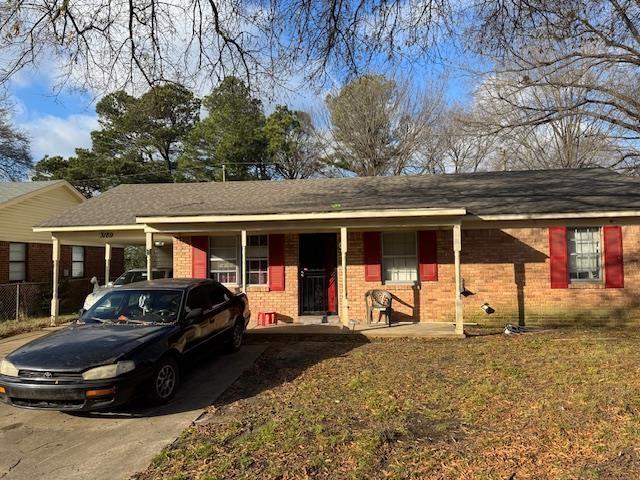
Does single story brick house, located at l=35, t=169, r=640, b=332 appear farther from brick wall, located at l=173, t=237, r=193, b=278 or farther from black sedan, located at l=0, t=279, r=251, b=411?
black sedan, located at l=0, t=279, r=251, b=411

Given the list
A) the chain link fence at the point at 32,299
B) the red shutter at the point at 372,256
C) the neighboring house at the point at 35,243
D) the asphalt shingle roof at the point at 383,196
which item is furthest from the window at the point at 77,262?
the red shutter at the point at 372,256

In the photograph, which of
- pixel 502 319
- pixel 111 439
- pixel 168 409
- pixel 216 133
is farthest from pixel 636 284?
pixel 216 133

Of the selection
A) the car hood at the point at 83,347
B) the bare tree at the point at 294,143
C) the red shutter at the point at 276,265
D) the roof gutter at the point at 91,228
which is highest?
Result: the bare tree at the point at 294,143

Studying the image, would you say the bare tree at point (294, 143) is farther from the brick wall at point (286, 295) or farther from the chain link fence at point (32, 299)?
the brick wall at point (286, 295)

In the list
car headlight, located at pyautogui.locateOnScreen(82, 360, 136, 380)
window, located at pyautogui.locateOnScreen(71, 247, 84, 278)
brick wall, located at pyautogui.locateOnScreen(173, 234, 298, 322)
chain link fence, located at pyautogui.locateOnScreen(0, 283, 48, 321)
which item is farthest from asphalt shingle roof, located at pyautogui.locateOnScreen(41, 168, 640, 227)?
car headlight, located at pyautogui.locateOnScreen(82, 360, 136, 380)

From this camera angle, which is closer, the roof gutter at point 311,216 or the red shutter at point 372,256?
the roof gutter at point 311,216

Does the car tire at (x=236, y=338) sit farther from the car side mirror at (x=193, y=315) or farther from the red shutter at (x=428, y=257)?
the red shutter at (x=428, y=257)

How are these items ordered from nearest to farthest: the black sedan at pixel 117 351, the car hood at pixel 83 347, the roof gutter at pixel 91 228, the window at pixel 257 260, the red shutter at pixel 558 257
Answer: the black sedan at pixel 117 351 < the car hood at pixel 83 347 < the red shutter at pixel 558 257 < the roof gutter at pixel 91 228 < the window at pixel 257 260

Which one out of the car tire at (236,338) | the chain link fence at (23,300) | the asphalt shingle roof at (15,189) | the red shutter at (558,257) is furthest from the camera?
the asphalt shingle roof at (15,189)

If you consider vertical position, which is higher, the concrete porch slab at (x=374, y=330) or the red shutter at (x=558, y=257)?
the red shutter at (x=558, y=257)

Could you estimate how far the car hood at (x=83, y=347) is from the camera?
5.44 meters

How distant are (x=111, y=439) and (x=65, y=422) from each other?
38.9 inches

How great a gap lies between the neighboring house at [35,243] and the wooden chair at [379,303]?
40.0 feet

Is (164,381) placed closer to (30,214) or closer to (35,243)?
(35,243)
